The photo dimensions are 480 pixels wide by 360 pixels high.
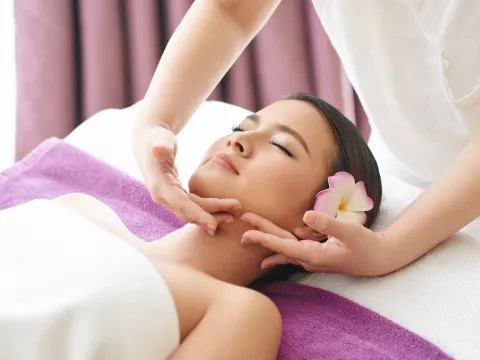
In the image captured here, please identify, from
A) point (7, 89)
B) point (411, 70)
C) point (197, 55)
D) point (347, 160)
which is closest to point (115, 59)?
point (7, 89)

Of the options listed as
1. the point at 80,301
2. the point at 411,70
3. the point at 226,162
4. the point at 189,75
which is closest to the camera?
the point at 80,301

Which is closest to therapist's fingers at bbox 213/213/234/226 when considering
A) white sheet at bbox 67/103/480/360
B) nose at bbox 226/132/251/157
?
nose at bbox 226/132/251/157

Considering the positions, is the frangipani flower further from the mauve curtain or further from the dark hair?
the mauve curtain

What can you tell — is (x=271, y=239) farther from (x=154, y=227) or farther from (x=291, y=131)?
(x=154, y=227)

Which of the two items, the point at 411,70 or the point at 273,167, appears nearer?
the point at 273,167

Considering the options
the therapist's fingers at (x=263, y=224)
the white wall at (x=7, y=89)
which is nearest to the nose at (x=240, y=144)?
the therapist's fingers at (x=263, y=224)

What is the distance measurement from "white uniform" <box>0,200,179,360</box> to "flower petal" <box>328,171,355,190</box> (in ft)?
1.10

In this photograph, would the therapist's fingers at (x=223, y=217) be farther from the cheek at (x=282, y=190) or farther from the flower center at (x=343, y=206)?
the flower center at (x=343, y=206)

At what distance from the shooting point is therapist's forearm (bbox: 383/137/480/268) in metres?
1.08

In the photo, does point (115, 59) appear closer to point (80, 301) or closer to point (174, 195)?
point (174, 195)

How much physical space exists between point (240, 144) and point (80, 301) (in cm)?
39

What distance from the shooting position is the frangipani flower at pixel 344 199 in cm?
A: 106

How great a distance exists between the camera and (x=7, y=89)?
2107mm

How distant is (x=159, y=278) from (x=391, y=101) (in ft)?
2.38
